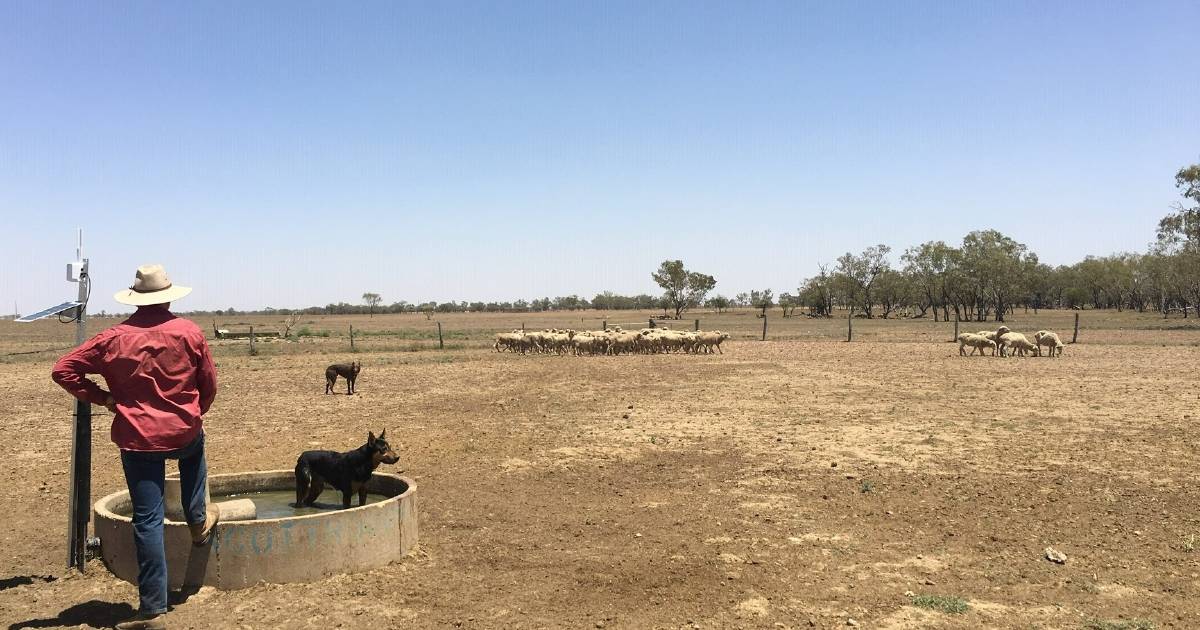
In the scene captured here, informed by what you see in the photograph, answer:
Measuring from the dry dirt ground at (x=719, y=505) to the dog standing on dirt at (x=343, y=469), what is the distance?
2.63 feet

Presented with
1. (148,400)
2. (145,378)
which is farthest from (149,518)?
(145,378)

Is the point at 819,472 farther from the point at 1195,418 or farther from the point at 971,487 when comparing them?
the point at 1195,418

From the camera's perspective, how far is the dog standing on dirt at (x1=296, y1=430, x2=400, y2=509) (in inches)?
273

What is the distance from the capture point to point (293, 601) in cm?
558

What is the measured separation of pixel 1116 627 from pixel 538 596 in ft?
12.1

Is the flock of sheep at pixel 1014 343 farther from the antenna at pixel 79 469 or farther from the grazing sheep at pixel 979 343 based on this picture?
the antenna at pixel 79 469

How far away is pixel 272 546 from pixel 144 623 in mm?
983

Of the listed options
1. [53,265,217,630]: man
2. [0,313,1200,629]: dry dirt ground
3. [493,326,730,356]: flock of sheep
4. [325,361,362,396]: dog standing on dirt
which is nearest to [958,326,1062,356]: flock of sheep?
[493,326,730,356]: flock of sheep

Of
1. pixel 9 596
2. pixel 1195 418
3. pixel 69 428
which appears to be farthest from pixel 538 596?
pixel 1195 418

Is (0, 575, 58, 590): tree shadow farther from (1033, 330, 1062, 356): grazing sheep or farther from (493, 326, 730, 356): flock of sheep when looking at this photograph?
(1033, 330, 1062, 356): grazing sheep

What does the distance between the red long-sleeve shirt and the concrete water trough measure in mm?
1009

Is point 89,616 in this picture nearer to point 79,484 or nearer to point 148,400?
point 79,484

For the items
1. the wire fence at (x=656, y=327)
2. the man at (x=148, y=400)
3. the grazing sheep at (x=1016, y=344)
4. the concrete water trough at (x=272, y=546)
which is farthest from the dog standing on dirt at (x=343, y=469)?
the wire fence at (x=656, y=327)

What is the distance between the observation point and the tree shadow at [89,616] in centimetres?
519
